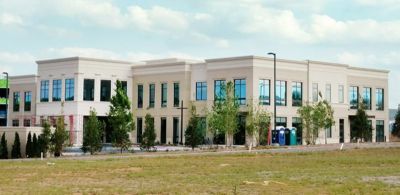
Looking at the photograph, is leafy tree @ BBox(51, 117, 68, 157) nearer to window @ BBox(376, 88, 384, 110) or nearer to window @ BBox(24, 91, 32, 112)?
window @ BBox(24, 91, 32, 112)

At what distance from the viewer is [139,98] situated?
8312cm

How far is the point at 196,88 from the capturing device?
7712cm

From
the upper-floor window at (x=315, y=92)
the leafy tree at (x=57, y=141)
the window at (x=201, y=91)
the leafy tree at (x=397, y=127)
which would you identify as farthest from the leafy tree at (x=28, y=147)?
the leafy tree at (x=397, y=127)

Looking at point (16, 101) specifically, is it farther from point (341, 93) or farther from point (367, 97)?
point (367, 97)

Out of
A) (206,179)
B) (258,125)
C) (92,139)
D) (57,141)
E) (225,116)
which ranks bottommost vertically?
(206,179)

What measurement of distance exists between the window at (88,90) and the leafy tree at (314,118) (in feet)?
79.1

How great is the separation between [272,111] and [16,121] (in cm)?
3957

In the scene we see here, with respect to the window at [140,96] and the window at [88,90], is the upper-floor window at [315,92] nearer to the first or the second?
the window at [140,96]

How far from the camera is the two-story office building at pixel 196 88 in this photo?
72750mm

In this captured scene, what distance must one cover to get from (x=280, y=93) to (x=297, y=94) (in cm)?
284

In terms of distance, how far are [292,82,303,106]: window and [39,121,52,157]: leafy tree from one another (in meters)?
33.4

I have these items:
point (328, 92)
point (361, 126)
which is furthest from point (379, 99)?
point (328, 92)

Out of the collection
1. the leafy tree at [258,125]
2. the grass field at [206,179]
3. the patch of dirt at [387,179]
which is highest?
the leafy tree at [258,125]

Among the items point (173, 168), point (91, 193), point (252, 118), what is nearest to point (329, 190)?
point (91, 193)
